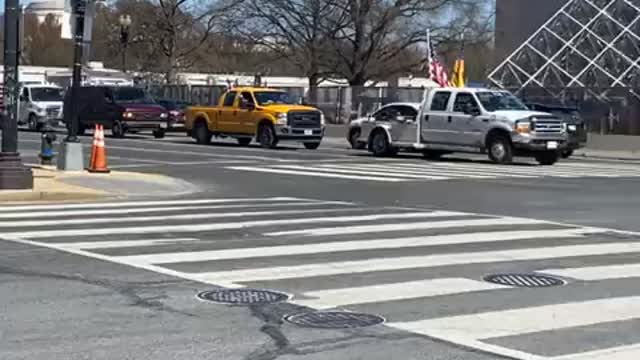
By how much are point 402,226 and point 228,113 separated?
2356 cm

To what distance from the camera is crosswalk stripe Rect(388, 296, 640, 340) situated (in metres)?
7.58

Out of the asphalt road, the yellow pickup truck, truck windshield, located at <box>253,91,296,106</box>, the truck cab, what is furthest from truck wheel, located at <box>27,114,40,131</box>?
the asphalt road

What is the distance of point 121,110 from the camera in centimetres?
4175

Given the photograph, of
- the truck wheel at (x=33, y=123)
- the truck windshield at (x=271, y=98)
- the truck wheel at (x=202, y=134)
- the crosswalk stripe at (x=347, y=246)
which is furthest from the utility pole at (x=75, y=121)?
the truck wheel at (x=33, y=123)

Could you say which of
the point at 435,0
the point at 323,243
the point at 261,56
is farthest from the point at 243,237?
the point at 261,56

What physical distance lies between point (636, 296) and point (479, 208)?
24.6 feet

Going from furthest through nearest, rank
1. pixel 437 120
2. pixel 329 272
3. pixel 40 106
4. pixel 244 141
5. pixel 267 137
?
pixel 40 106, pixel 244 141, pixel 267 137, pixel 437 120, pixel 329 272

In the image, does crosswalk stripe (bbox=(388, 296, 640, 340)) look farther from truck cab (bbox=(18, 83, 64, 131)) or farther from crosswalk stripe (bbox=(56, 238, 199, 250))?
truck cab (bbox=(18, 83, 64, 131))

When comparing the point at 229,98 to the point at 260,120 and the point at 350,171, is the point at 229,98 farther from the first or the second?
the point at 350,171

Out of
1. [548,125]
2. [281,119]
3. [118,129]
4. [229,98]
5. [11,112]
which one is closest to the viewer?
[11,112]

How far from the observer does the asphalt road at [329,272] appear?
7.21m

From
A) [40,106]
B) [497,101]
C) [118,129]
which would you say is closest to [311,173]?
[497,101]

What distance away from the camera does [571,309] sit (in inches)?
333

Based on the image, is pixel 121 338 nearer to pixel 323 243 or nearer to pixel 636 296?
pixel 636 296
